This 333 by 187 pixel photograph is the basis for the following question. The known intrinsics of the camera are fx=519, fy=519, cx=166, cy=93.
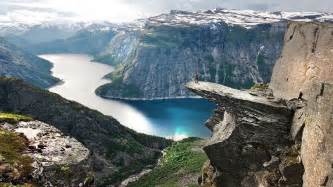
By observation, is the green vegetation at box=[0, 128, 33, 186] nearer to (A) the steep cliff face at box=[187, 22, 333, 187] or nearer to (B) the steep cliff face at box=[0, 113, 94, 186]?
(B) the steep cliff face at box=[0, 113, 94, 186]

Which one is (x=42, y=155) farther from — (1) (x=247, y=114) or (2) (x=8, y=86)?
(2) (x=8, y=86)

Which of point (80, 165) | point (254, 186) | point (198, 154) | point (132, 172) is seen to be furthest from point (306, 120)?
point (132, 172)

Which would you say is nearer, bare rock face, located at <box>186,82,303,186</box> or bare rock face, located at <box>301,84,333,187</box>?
bare rock face, located at <box>301,84,333,187</box>

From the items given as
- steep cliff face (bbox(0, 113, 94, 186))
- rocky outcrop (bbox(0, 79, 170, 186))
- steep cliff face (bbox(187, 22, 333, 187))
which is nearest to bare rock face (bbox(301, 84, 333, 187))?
steep cliff face (bbox(187, 22, 333, 187))

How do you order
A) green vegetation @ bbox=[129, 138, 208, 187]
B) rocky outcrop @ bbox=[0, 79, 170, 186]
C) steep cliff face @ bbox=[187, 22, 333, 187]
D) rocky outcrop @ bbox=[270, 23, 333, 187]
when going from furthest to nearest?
rocky outcrop @ bbox=[0, 79, 170, 186]
green vegetation @ bbox=[129, 138, 208, 187]
steep cliff face @ bbox=[187, 22, 333, 187]
rocky outcrop @ bbox=[270, 23, 333, 187]

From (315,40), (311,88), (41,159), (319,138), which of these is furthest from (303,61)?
(41,159)

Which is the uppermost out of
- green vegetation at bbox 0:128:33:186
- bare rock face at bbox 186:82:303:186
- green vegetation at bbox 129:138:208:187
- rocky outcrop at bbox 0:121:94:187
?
green vegetation at bbox 0:128:33:186

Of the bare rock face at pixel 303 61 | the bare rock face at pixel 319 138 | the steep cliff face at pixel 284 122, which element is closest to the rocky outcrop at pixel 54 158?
the bare rock face at pixel 319 138

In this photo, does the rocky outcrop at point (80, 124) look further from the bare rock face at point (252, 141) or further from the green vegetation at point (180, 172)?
the bare rock face at point (252, 141)
